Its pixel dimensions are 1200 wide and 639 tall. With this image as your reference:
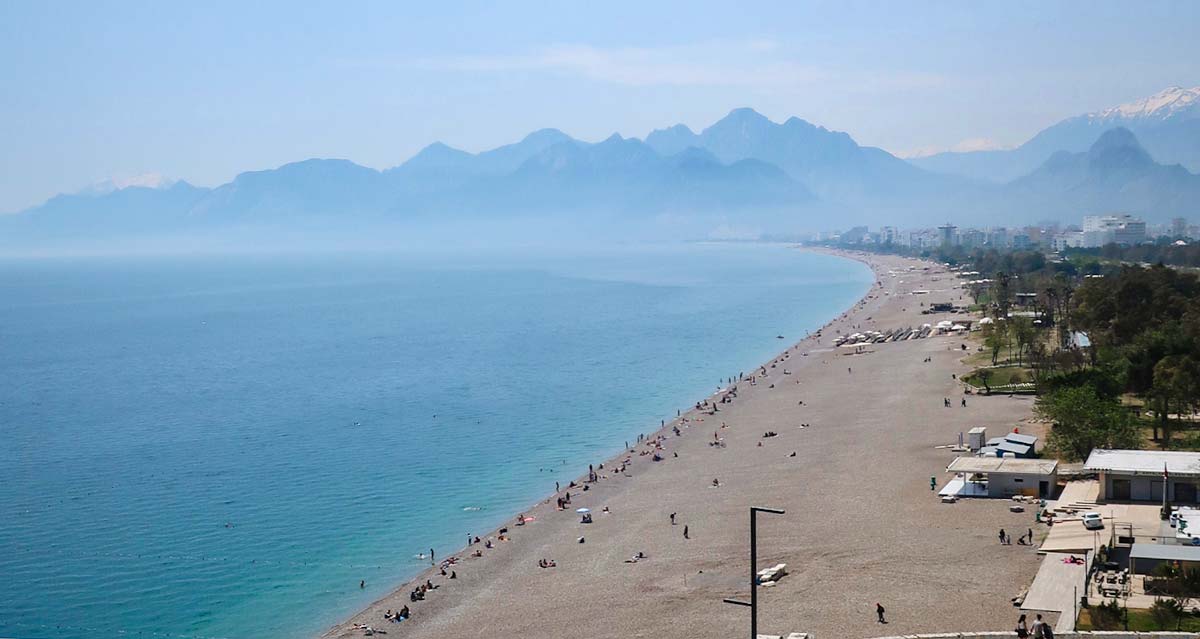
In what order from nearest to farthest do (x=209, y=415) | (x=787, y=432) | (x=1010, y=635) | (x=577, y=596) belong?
(x=1010, y=635) < (x=577, y=596) < (x=787, y=432) < (x=209, y=415)

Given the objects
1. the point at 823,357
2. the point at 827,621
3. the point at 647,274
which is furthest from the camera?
the point at 647,274

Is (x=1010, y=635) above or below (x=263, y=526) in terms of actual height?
above

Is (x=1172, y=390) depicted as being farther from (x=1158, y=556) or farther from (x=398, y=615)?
(x=398, y=615)

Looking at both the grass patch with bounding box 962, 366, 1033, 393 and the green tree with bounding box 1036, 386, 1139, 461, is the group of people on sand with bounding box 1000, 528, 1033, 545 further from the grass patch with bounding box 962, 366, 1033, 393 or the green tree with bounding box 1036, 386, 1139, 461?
the grass patch with bounding box 962, 366, 1033, 393

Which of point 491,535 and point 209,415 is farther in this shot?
point 209,415

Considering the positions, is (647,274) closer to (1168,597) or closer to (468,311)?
(468,311)

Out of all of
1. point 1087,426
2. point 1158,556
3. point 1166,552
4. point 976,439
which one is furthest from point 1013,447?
point 1158,556

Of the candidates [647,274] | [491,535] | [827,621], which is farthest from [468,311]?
[827,621]
